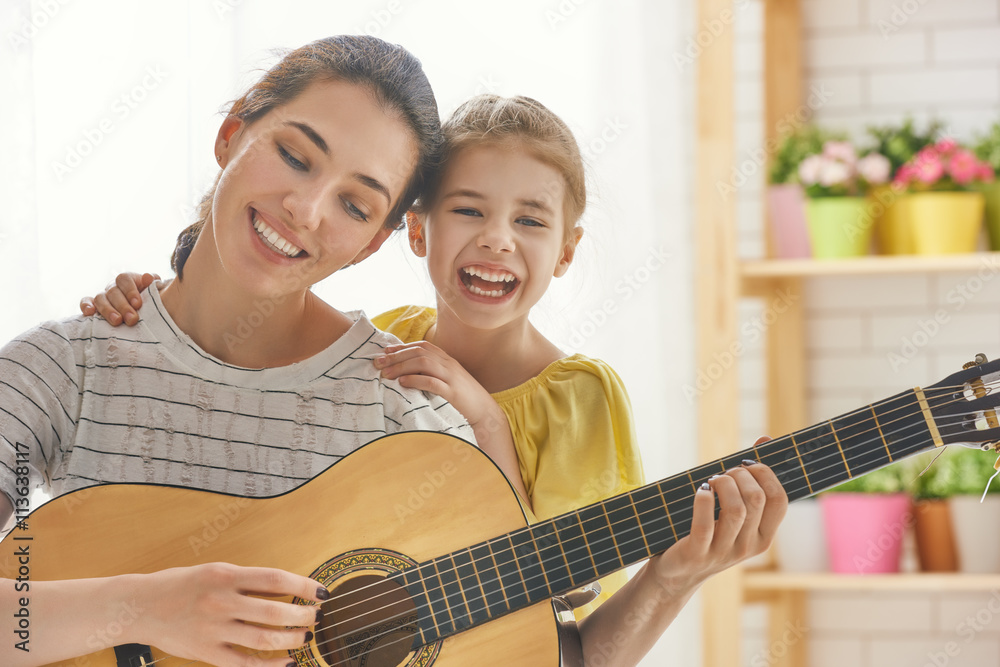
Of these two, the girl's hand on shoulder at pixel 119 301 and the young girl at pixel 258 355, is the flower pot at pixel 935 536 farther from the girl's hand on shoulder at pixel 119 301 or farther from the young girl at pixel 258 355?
the girl's hand on shoulder at pixel 119 301

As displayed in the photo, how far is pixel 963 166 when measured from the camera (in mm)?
1828

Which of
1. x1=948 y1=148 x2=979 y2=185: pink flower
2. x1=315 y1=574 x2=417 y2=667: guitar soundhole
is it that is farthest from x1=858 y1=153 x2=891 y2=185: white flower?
x1=315 y1=574 x2=417 y2=667: guitar soundhole

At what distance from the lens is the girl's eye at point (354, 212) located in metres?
0.83

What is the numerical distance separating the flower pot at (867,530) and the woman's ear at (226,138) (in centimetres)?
149

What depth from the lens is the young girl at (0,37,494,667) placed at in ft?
2.55

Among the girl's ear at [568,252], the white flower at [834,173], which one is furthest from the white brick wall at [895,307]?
the girl's ear at [568,252]

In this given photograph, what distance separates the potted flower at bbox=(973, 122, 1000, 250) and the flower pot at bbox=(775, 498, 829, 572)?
690 mm

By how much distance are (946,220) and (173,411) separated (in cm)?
165

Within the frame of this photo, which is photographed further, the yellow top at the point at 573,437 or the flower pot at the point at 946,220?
the flower pot at the point at 946,220

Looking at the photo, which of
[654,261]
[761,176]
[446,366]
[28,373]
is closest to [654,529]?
[446,366]

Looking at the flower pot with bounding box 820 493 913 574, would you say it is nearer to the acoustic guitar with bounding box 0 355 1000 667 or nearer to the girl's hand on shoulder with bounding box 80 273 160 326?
the acoustic guitar with bounding box 0 355 1000 667

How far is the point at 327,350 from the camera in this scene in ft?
2.88

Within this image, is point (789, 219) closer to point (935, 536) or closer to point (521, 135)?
point (935, 536)

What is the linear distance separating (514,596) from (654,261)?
1.01 metres
